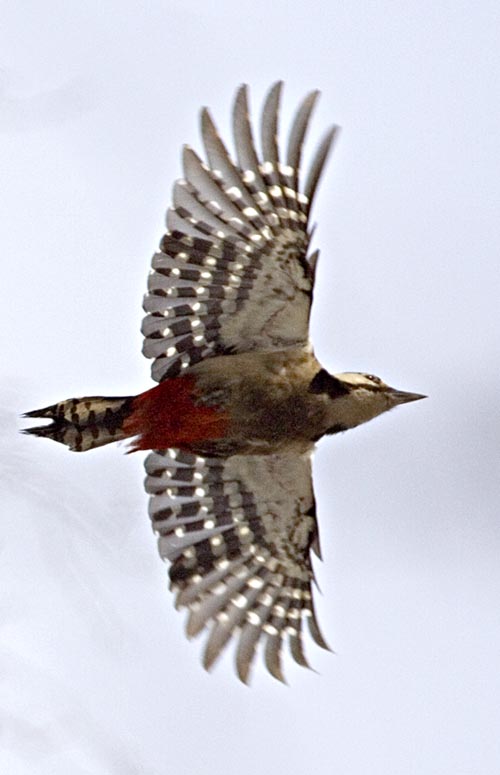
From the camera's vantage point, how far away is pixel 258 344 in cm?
1043

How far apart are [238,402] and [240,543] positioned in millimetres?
1025

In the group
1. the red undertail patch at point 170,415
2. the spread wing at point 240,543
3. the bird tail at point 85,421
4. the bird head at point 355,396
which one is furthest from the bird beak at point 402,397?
the bird tail at point 85,421

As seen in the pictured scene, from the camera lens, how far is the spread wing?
10727 millimetres

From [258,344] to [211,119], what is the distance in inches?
55.4

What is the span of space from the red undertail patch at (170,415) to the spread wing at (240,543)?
284mm

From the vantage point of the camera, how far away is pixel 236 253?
1016cm

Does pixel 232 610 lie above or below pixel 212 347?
below

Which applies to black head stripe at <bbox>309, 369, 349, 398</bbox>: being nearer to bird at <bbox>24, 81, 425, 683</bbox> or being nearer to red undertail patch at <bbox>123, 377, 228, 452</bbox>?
bird at <bbox>24, 81, 425, 683</bbox>

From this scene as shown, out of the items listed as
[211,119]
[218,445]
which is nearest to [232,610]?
[218,445]

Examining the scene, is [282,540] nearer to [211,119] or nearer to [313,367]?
[313,367]

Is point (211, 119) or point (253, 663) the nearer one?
point (211, 119)

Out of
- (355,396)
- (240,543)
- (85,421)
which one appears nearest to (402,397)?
(355,396)

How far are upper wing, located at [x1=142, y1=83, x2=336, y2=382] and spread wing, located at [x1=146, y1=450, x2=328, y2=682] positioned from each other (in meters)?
0.74

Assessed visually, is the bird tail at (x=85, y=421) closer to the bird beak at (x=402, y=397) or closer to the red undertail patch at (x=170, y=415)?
the red undertail patch at (x=170, y=415)
